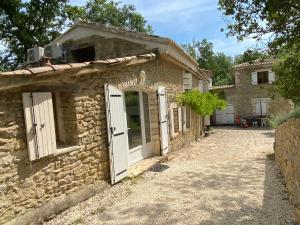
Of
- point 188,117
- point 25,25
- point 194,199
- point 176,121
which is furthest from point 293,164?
point 25,25

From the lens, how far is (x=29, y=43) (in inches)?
690

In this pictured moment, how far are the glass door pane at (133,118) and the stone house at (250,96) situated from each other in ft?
54.4

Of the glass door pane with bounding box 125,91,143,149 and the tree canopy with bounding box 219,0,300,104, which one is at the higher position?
the tree canopy with bounding box 219,0,300,104

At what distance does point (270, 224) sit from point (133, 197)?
2.52 meters

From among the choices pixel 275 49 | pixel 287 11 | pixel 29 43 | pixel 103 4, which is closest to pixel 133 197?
pixel 275 49

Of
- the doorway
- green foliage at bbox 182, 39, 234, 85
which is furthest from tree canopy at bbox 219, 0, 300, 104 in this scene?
green foliage at bbox 182, 39, 234, 85

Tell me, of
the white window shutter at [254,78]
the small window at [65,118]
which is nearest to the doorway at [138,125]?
the small window at [65,118]

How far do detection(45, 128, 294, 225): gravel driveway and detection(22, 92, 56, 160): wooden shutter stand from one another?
3.73 feet

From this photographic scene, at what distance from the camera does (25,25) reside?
17328 mm

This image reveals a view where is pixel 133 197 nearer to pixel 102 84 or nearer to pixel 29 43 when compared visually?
pixel 102 84

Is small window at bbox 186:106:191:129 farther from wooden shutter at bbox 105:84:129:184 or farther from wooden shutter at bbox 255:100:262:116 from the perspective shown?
wooden shutter at bbox 255:100:262:116

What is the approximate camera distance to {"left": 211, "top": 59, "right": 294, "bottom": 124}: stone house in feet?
76.0

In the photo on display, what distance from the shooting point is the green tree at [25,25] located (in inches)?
661

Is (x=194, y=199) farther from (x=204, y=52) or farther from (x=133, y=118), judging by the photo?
(x=204, y=52)
